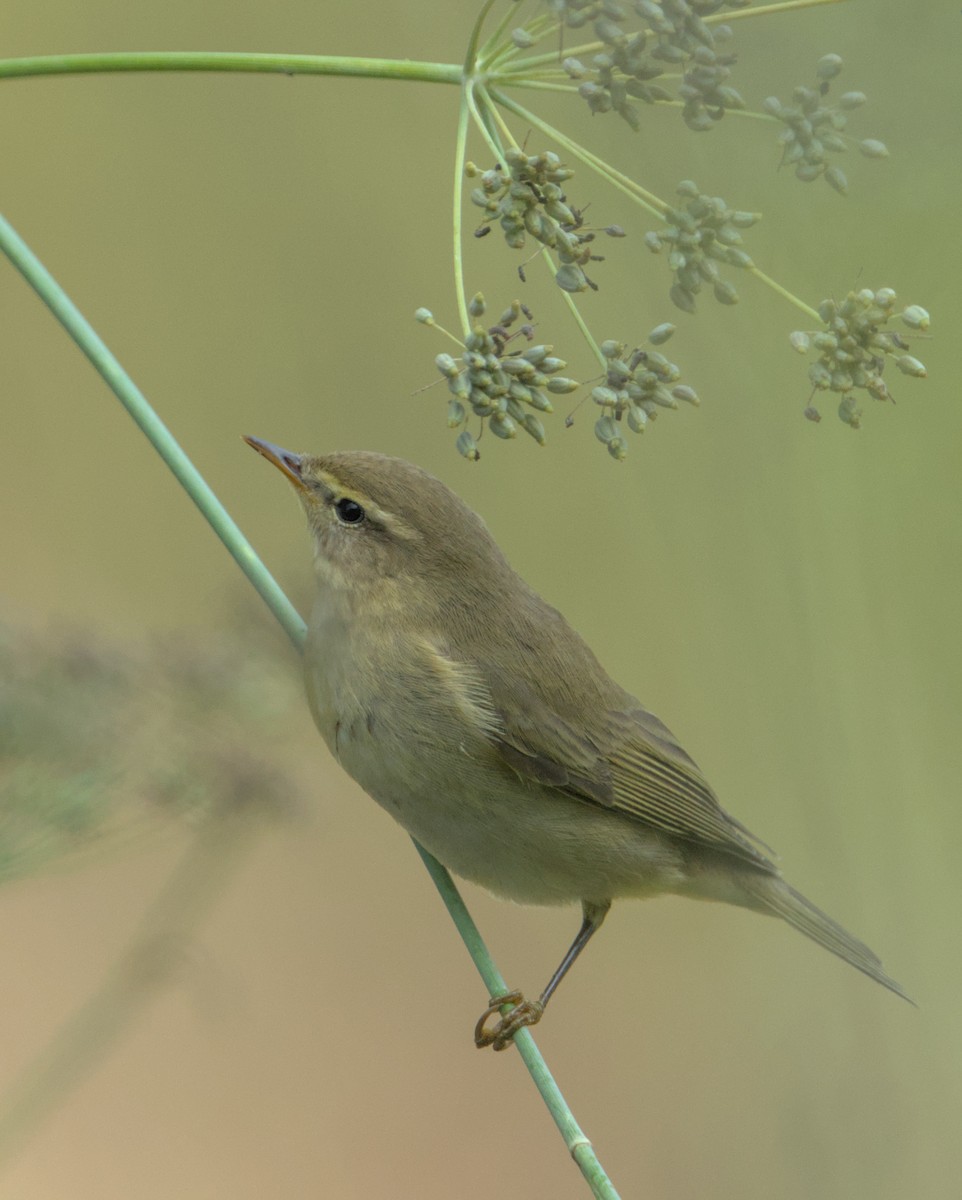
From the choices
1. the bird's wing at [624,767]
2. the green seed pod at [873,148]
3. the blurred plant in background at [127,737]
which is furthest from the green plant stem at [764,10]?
the blurred plant in background at [127,737]

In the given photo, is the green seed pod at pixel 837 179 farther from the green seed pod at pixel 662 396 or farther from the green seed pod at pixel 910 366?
the green seed pod at pixel 662 396

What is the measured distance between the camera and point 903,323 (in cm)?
184

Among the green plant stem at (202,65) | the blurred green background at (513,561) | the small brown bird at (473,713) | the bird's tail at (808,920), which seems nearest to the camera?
the green plant stem at (202,65)

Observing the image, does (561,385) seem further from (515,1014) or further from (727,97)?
(515,1014)

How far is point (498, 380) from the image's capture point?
5.50 feet

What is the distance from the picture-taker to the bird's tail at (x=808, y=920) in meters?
2.94

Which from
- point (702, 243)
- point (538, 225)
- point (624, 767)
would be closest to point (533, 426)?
point (538, 225)

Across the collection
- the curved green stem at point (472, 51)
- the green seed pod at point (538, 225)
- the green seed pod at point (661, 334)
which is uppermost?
the curved green stem at point (472, 51)

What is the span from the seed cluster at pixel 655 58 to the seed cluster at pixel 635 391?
0.31 meters

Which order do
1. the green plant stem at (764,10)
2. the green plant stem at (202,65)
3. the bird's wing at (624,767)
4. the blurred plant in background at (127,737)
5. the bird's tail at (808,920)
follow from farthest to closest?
the bird's tail at (808,920)
the bird's wing at (624,767)
the blurred plant in background at (127,737)
the green plant stem at (764,10)
the green plant stem at (202,65)

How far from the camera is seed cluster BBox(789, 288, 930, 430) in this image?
1.74 metres

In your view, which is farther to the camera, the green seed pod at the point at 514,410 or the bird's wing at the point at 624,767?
the bird's wing at the point at 624,767

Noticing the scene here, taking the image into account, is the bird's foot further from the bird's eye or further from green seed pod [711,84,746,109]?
green seed pod [711,84,746,109]

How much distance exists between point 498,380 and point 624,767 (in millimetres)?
1281
